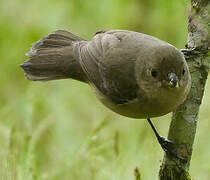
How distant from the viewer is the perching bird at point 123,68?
132 inches

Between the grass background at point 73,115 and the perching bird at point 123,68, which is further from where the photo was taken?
the grass background at point 73,115

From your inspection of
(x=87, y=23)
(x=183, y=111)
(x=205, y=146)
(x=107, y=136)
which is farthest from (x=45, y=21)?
(x=183, y=111)

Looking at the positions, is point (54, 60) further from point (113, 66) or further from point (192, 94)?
point (192, 94)

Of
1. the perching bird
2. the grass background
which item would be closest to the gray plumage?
the perching bird

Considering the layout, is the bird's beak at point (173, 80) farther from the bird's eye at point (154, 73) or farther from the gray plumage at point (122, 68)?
the bird's eye at point (154, 73)

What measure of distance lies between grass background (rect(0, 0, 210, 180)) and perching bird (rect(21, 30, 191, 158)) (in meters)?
0.26

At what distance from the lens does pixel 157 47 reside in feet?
11.3

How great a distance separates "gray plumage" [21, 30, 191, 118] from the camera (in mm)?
3357

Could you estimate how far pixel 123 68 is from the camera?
366cm

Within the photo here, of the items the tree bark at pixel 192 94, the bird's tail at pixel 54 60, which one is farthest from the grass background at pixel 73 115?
the bird's tail at pixel 54 60

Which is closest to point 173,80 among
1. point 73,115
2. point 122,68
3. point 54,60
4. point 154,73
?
point 154,73

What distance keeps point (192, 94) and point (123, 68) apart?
0.67 m

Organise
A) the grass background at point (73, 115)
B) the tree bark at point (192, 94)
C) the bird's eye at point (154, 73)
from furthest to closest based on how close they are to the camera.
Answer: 1. the grass background at point (73, 115)
2. the bird's eye at point (154, 73)
3. the tree bark at point (192, 94)

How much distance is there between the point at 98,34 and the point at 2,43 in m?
2.64
